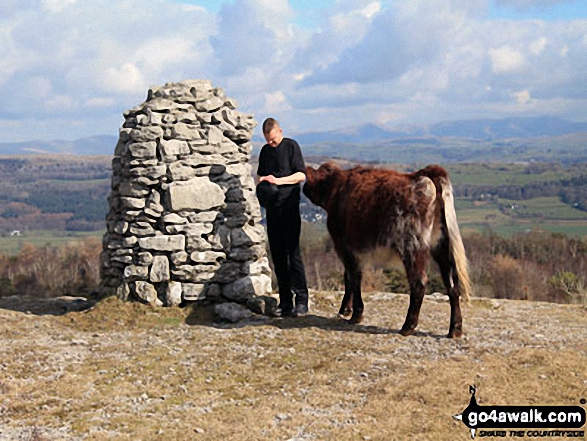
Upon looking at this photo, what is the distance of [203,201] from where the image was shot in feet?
34.9

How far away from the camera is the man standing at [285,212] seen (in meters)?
9.82

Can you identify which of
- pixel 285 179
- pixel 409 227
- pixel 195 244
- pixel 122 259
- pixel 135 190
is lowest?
pixel 122 259

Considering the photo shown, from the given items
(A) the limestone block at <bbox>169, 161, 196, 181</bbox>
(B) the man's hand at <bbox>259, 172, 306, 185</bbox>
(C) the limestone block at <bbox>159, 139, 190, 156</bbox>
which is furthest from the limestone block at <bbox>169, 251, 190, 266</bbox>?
(B) the man's hand at <bbox>259, 172, 306, 185</bbox>

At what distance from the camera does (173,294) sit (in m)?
10.3

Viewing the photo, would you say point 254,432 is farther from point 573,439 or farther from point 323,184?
point 323,184

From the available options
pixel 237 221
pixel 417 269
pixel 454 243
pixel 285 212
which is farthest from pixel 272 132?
pixel 454 243

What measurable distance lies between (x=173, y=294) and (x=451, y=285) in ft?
14.9

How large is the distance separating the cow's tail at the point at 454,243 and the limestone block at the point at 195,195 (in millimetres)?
4079

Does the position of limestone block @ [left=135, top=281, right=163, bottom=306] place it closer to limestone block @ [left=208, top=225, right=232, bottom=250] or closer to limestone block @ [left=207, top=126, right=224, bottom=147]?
limestone block @ [left=208, top=225, right=232, bottom=250]

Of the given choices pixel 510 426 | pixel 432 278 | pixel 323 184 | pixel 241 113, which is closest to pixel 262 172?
pixel 323 184

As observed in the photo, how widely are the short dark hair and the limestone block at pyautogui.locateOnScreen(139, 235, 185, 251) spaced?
7.72ft

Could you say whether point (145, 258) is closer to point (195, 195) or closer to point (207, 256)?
point (207, 256)

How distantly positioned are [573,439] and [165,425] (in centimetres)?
373

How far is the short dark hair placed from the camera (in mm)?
9852
